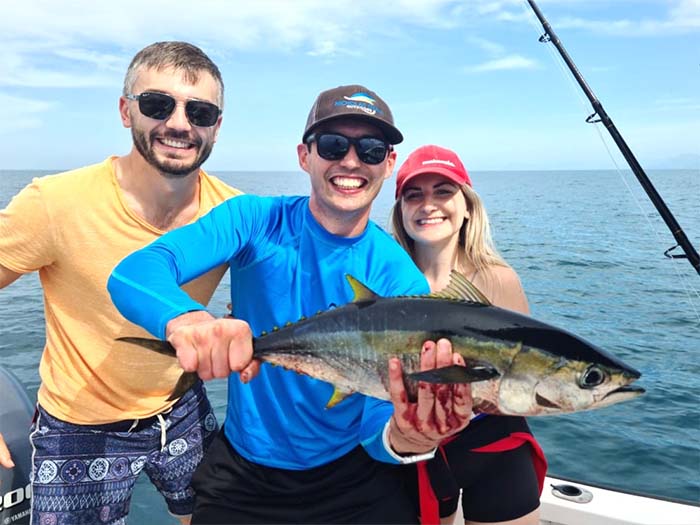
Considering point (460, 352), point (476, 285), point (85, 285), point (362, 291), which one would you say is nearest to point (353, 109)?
point (362, 291)

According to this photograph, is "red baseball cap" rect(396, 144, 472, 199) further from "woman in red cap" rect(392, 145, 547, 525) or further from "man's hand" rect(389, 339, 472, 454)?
"man's hand" rect(389, 339, 472, 454)

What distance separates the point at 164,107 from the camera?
3.23m

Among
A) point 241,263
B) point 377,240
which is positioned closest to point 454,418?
point 377,240

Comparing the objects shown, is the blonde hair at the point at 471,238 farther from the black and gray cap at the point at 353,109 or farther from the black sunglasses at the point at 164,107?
the black sunglasses at the point at 164,107

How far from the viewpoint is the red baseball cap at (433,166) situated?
3.70 meters

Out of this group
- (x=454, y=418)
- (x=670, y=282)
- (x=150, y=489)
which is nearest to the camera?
(x=454, y=418)

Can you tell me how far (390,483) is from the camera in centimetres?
305

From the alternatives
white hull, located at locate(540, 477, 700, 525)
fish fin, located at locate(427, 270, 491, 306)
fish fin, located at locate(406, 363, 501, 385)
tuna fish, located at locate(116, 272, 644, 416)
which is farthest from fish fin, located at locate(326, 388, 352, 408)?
white hull, located at locate(540, 477, 700, 525)

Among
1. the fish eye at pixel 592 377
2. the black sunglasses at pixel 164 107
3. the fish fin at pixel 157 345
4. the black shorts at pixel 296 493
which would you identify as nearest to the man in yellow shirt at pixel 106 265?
the black sunglasses at pixel 164 107

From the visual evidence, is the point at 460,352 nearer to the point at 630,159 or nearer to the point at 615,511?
the point at 615,511

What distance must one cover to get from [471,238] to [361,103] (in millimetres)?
1493

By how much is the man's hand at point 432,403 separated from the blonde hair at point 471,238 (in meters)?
1.56

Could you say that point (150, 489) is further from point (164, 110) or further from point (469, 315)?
point (469, 315)

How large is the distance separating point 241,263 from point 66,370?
1.47 m
